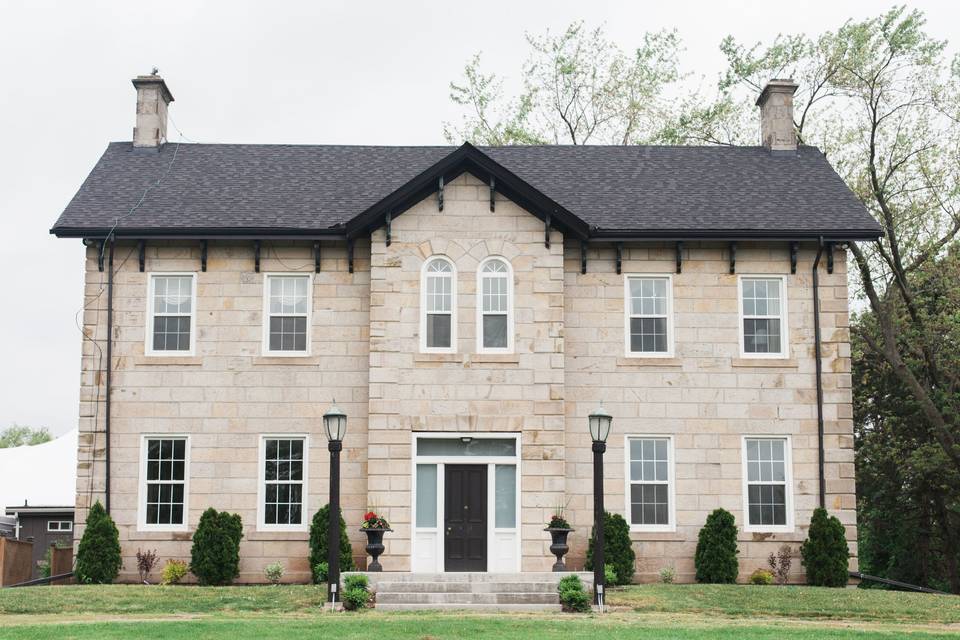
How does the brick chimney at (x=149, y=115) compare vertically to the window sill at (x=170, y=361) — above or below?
above

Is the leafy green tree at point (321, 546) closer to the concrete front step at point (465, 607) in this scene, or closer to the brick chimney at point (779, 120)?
the concrete front step at point (465, 607)

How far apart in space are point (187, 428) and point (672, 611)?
1042 centimetres

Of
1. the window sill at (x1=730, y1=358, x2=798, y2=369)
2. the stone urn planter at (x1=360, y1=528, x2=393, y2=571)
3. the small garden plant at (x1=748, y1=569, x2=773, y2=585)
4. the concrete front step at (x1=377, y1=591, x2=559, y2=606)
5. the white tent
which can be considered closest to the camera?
the concrete front step at (x1=377, y1=591, x2=559, y2=606)

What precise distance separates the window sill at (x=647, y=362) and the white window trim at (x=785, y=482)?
203 cm

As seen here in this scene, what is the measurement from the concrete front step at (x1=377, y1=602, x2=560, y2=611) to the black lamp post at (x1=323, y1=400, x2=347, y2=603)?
86 centimetres

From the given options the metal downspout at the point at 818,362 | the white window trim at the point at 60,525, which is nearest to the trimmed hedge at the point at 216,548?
the metal downspout at the point at 818,362

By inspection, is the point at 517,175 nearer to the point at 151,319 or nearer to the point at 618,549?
the point at 618,549

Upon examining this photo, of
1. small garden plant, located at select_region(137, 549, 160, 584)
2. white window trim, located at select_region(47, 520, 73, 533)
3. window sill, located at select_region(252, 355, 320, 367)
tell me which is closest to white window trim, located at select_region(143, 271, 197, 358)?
window sill, located at select_region(252, 355, 320, 367)

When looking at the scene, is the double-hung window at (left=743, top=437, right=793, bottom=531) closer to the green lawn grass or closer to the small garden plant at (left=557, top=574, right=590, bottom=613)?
the green lawn grass

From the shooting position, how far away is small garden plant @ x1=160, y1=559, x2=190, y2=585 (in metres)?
23.2

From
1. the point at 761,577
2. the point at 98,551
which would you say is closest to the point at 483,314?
the point at 761,577

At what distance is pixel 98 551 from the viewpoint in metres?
23.0

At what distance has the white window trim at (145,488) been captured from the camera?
78.0ft

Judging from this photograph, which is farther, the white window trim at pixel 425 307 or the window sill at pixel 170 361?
the window sill at pixel 170 361
